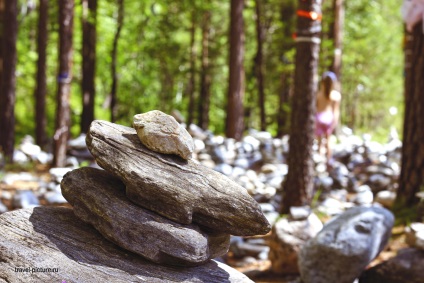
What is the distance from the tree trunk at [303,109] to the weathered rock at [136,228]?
4362 millimetres

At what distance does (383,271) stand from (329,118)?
5.00 m

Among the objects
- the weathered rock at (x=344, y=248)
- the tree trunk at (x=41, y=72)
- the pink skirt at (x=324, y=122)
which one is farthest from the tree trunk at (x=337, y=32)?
the weathered rock at (x=344, y=248)

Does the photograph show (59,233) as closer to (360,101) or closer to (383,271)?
(383,271)

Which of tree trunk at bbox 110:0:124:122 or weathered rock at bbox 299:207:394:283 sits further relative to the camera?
tree trunk at bbox 110:0:124:122

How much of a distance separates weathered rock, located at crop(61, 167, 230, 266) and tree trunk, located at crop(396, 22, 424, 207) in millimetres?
4563

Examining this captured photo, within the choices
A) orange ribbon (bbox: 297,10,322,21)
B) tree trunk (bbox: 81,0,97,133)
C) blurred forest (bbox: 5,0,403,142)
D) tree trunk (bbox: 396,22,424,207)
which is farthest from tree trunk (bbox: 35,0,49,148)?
tree trunk (bbox: 396,22,424,207)

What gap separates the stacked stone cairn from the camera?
3.60m

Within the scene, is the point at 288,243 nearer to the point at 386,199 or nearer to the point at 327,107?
the point at 386,199

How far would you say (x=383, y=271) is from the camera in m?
5.61

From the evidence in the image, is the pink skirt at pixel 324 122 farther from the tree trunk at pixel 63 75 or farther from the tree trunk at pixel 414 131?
the tree trunk at pixel 63 75

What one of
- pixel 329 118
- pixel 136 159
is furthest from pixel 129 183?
pixel 329 118

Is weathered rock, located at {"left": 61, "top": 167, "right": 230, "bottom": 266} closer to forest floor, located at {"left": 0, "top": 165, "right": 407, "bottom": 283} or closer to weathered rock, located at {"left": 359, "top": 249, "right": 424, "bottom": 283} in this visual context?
weathered rock, located at {"left": 359, "top": 249, "right": 424, "bottom": 283}

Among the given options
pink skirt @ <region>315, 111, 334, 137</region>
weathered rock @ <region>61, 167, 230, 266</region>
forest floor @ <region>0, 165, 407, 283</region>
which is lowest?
forest floor @ <region>0, 165, 407, 283</region>

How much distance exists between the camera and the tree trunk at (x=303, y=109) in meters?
7.72
